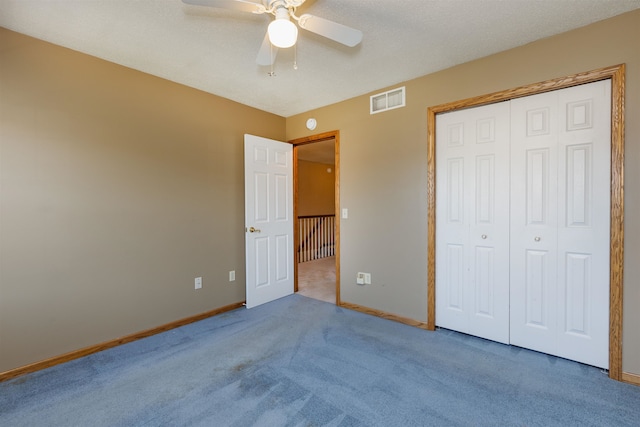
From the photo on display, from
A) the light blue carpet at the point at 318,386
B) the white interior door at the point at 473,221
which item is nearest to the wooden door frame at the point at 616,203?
the light blue carpet at the point at 318,386

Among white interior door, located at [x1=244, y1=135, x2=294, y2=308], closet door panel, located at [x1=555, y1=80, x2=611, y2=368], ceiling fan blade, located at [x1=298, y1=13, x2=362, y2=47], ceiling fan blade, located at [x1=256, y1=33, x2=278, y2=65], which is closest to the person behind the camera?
ceiling fan blade, located at [x1=298, y1=13, x2=362, y2=47]

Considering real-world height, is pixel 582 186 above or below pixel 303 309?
above

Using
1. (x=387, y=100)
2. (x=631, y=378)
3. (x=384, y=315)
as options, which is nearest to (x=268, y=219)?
(x=384, y=315)

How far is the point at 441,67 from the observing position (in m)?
2.61

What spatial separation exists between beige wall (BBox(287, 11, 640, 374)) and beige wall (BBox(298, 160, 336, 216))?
11.4 feet

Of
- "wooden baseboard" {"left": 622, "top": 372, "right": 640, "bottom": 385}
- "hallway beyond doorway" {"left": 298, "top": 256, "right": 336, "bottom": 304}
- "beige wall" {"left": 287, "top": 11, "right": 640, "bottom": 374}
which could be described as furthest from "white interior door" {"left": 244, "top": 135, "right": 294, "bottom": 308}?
"wooden baseboard" {"left": 622, "top": 372, "right": 640, "bottom": 385}

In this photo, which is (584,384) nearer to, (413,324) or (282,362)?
(413,324)

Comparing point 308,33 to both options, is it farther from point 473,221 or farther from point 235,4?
point 473,221

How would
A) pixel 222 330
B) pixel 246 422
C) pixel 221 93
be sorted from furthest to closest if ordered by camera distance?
1. pixel 221 93
2. pixel 222 330
3. pixel 246 422

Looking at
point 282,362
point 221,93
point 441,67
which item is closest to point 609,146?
point 441,67

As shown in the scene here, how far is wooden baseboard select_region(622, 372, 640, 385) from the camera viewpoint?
6.18ft

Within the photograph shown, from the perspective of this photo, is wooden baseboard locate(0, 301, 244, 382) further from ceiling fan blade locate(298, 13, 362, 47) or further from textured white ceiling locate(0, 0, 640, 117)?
ceiling fan blade locate(298, 13, 362, 47)

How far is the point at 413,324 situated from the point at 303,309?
122 centimetres

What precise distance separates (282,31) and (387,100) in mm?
1805
